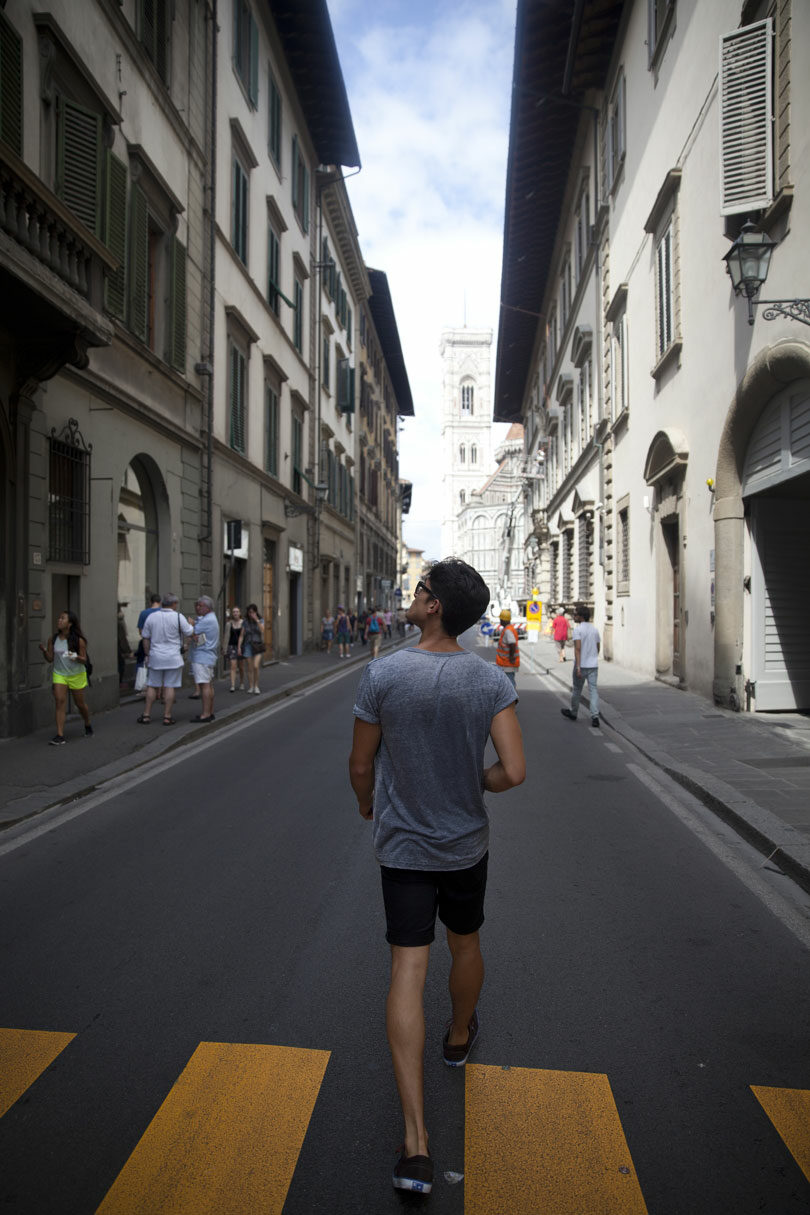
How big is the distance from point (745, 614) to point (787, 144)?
570cm

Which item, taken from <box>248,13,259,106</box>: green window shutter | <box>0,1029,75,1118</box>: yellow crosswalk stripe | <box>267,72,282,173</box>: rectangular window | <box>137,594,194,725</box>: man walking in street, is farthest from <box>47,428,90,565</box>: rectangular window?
<box>267,72,282,173</box>: rectangular window

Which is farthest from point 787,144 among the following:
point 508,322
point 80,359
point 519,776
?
point 508,322

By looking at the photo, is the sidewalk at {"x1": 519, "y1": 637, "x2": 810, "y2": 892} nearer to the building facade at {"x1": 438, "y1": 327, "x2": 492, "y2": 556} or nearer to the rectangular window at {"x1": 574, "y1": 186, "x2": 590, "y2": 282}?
the rectangular window at {"x1": 574, "y1": 186, "x2": 590, "y2": 282}

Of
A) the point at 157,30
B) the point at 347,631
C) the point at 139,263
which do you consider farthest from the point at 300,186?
the point at 139,263

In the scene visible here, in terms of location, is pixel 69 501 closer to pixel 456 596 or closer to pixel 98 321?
pixel 98 321

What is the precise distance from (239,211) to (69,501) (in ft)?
35.5

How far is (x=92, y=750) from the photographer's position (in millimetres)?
9375

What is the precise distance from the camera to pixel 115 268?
10922 mm

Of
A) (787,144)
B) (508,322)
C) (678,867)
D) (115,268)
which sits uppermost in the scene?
(508,322)

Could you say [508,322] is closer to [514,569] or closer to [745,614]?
[745,614]

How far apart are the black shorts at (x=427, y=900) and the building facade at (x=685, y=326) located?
28.1 feet

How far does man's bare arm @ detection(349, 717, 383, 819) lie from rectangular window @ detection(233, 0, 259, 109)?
66.6ft

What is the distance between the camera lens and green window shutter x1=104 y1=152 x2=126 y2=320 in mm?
12414

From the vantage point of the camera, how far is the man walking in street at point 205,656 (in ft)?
39.2
